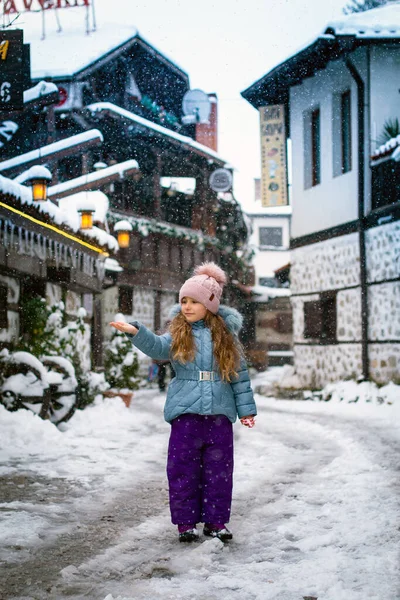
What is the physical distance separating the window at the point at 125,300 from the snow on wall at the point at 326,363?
5824mm

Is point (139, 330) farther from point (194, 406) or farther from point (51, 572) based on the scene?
point (51, 572)

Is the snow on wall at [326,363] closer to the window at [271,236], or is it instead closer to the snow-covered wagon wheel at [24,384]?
the snow-covered wagon wheel at [24,384]

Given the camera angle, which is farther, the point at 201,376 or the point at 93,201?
the point at 93,201

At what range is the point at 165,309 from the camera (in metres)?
22.0

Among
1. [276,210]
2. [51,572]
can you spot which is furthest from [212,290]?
[276,210]

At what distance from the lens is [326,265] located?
16.2m

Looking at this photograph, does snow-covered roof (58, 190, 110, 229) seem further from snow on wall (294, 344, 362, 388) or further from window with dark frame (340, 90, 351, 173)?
snow on wall (294, 344, 362, 388)

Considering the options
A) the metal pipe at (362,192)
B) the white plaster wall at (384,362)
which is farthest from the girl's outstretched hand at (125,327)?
the metal pipe at (362,192)

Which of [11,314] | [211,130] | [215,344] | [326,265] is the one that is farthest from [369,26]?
[215,344]

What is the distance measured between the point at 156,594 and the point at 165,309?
755 inches

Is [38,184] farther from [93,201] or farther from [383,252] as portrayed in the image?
[383,252]

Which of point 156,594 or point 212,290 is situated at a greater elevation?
point 212,290

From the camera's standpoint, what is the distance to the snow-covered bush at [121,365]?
14023 millimetres

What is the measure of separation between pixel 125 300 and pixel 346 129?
28.0ft
